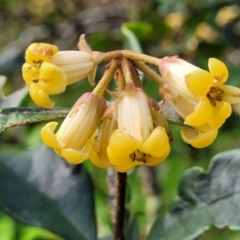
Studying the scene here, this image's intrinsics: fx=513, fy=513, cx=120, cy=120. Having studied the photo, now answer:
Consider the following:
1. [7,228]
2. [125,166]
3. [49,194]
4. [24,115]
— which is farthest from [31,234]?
[125,166]

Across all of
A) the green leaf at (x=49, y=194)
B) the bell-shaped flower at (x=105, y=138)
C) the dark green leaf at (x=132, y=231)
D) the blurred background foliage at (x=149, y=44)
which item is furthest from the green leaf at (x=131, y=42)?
the bell-shaped flower at (x=105, y=138)

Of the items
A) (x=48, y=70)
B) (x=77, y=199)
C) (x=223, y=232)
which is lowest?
(x=223, y=232)

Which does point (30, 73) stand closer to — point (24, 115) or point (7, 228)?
point (24, 115)

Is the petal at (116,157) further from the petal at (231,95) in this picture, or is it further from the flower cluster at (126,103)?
the petal at (231,95)

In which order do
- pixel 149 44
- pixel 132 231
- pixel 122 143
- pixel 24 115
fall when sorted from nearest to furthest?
pixel 122 143 < pixel 24 115 < pixel 132 231 < pixel 149 44

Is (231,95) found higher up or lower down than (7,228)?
higher up

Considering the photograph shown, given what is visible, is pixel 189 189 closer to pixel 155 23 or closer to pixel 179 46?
pixel 179 46

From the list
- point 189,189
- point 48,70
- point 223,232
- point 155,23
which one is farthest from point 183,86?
point 155,23
